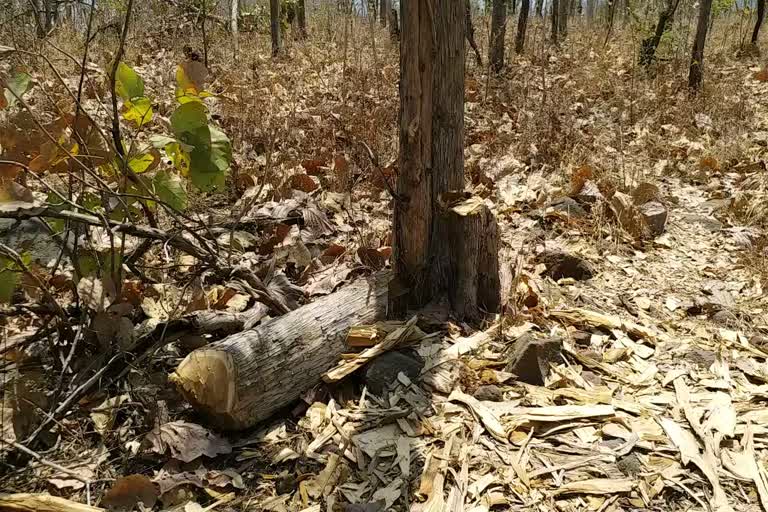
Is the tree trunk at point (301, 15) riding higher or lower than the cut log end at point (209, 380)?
higher

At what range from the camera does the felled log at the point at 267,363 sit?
2.02m

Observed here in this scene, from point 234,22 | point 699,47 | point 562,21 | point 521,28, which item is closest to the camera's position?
point 699,47

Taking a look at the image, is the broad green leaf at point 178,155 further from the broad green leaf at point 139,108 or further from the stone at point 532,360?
the stone at point 532,360

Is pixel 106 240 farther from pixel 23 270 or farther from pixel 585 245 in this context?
pixel 585 245

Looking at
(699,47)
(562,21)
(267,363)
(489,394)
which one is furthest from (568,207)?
(562,21)

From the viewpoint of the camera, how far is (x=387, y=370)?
237 centimetres

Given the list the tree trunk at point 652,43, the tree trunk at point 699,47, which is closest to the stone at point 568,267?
the tree trunk at point 699,47

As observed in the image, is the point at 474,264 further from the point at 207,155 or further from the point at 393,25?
the point at 393,25

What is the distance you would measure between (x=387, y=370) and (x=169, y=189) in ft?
3.87

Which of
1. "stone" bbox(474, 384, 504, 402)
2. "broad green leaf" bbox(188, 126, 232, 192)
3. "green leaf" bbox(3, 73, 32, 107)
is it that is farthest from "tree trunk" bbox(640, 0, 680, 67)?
"green leaf" bbox(3, 73, 32, 107)

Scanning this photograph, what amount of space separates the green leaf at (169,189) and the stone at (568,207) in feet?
8.71

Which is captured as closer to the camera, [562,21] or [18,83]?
[18,83]

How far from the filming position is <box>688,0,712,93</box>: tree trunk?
20.3 ft

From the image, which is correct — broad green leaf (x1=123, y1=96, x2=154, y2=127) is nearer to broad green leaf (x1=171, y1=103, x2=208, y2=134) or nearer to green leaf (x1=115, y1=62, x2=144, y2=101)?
green leaf (x1=115, y1=62, x2=144, y2=101)
